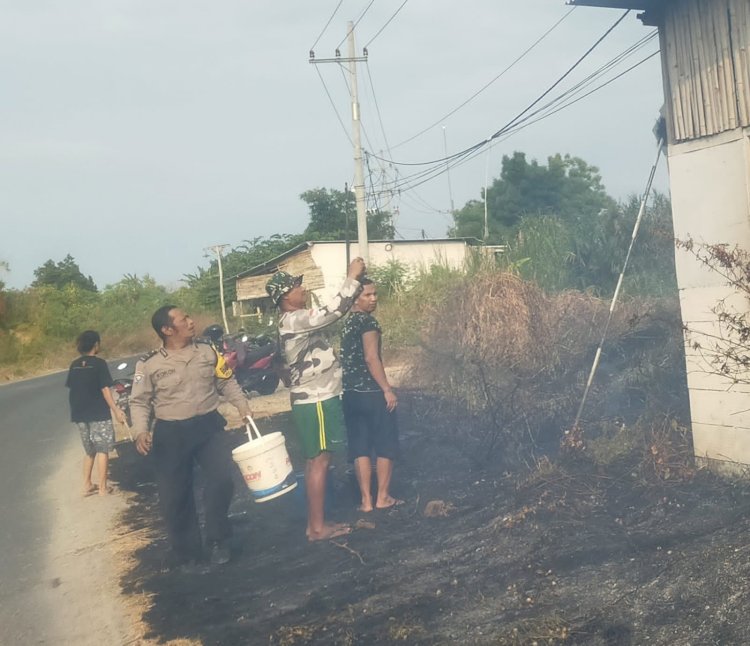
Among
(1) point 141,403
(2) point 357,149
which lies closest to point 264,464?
(1) point 141,403

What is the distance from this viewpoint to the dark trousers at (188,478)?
237 inches

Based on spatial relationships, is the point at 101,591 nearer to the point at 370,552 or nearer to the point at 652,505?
the point at 370,552

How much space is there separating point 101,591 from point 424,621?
2.51 meters

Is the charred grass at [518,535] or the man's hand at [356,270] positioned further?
the man's hand at [356,270]

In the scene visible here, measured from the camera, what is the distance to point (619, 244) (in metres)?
13.6

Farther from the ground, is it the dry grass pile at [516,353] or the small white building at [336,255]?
the small white building at [336,255]

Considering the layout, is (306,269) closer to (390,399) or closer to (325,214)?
(325,214)

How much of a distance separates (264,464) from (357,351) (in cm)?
115

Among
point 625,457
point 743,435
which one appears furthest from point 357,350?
point 743,435

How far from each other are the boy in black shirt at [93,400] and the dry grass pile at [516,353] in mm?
3603

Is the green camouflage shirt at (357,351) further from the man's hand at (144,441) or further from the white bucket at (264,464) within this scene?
the man's hand at (144,441)

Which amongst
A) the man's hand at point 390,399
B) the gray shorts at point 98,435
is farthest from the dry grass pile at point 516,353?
the gray shorts at point 98,435

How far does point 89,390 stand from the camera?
883 centimetres

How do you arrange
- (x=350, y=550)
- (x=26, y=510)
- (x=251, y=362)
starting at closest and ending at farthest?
(x=350, y=550)
(x=26, y=510)
(x=251, y=362)
